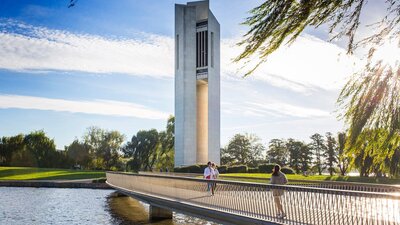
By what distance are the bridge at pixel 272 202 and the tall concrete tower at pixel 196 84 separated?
120 ft

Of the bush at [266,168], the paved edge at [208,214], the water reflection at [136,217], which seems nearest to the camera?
the paved edge at [208,214]

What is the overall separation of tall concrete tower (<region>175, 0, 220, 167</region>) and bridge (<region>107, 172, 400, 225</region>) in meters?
36.5

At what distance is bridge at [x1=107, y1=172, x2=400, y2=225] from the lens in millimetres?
9500

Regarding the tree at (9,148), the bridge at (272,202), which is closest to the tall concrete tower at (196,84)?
the bridge at (272,202)

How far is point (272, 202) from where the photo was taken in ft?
42.1

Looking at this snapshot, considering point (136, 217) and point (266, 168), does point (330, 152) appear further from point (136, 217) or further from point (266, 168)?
point (136, 217)

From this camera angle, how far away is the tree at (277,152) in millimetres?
98625

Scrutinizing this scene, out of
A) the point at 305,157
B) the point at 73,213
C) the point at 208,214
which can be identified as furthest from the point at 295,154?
the point at 208,214

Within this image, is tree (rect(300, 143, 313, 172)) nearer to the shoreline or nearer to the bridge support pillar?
the shoreline

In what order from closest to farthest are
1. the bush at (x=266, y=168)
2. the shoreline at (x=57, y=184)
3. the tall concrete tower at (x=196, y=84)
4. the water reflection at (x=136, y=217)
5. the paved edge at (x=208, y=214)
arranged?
the paved edge at (x=208, y=214)
the water reflection at (x=136, y=217)
the shoreline at (x=57, y=184)
the bush at (x=266, y=168)
the tall concrete tower at (x=196, y=84)

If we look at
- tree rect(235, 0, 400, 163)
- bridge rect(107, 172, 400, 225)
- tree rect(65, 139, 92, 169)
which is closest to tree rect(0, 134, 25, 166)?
tree rect(65, 139, 92, 169)

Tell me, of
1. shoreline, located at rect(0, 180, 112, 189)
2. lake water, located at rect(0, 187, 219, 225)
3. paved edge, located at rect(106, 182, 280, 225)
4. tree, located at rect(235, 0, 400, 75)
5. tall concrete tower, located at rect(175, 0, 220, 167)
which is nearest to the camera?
tree, located at rect(235, 0, 400, 75)

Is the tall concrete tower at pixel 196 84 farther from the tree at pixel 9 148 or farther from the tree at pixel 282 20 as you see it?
the tree at pixel 282 20

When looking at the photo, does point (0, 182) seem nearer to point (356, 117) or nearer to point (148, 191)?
point (148, 191)
